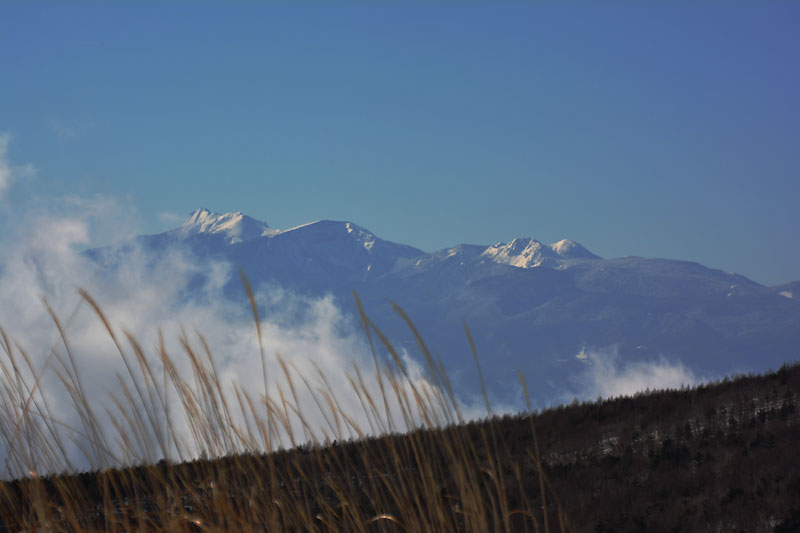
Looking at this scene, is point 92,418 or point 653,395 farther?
point 653,395

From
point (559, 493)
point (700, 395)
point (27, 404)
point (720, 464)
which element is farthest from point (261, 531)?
point (700, 395)

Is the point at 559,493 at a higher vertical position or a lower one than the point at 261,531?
lower

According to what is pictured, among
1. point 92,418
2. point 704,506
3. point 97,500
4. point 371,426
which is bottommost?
point 704,506

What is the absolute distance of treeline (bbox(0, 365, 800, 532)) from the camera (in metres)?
5.00

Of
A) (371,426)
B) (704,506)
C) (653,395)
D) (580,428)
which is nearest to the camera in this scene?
(371,426)

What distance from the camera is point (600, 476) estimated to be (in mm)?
7355

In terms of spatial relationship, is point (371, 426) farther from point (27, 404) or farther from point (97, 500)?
point (97, 500)

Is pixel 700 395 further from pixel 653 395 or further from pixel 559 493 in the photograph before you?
pixel 559 493

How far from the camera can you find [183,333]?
3.53 m

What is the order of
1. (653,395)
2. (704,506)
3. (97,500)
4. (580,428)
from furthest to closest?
1. (653,395)
2. (580,428)
3. (97,500)
4. (704,506)

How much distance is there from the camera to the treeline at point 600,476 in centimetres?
500

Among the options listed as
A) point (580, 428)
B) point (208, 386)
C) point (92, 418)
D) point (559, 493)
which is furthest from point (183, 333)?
point (580, 428)

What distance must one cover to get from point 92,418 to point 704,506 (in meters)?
5.44

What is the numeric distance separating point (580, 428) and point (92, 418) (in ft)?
24.7
